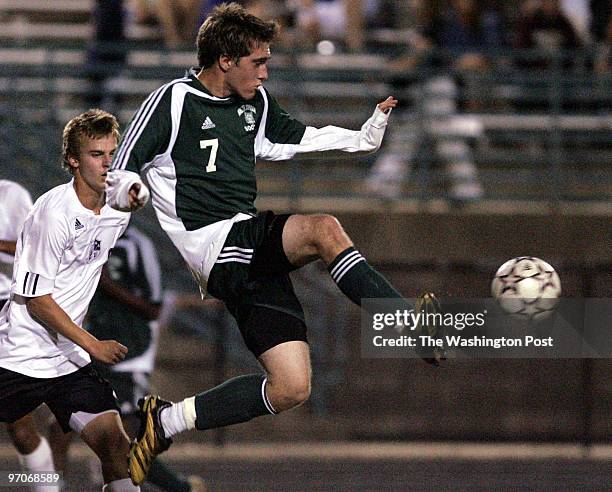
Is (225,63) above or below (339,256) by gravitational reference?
above

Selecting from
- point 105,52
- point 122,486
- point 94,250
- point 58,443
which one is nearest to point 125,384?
point 58,443

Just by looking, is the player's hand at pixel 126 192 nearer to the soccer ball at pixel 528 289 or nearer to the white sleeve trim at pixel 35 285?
the white sleeve trim at pixel 35 285

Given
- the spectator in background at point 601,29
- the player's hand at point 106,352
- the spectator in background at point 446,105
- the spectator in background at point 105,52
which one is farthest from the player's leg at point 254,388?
the spectator in background at point 601,29

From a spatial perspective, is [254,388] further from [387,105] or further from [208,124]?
[387,105]

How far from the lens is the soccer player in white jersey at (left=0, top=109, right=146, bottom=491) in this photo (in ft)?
20.5

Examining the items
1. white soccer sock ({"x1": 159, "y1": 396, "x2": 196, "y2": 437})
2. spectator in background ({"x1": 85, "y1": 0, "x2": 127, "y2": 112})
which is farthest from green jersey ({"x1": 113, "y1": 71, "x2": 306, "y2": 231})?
spectator in background ({"x1": 85, "y1": 0, "x2": 127, "y2": 112})

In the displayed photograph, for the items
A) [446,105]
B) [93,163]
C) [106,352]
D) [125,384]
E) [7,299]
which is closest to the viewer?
[106,352]

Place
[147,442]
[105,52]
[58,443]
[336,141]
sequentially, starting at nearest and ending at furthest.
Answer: [147,442] < [336,141] < [58,443] < [105,52]

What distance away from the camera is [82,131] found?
636 centimetres

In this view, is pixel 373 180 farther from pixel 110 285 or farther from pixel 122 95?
pixel 110 285

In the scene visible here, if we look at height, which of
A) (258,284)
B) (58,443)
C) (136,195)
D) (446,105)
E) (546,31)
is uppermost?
(546,31)

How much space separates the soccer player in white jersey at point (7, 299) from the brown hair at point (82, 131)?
0.82m

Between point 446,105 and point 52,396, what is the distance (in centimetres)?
686

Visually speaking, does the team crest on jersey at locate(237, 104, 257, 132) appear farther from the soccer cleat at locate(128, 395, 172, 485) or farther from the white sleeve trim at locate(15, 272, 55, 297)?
the soccer cleat at locate(128, 395, 172, 485)
